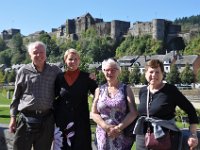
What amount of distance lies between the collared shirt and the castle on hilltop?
10040cm

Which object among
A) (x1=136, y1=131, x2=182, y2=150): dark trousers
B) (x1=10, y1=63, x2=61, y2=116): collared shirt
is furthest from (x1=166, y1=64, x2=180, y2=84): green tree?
(x1=136, y1=131, x2=182, y2=150): dark trousers

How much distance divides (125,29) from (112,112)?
384 ft

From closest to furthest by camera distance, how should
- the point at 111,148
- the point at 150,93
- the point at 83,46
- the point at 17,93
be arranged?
1. the point at 150,93
2. the point at 111,148
3. the point at 17,93
4. the point at 83,46

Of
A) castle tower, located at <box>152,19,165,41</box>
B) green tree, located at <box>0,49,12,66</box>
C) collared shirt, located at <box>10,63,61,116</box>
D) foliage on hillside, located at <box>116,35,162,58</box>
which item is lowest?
green tree, located at <box>0,49,12,66</box>

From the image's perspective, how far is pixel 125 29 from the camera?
4791 inches

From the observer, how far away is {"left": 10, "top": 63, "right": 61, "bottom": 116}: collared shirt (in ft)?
19.9

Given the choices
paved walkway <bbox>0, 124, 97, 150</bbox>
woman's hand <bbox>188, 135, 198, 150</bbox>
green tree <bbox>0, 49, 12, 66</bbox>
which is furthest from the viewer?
green tree <bbox>0, 49, 12, 66</bbox>

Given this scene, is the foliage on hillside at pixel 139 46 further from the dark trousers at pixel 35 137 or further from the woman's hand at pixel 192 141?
the woman's hand at pixel 192 141

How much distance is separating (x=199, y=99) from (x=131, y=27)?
73.6 meters

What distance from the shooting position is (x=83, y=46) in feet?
383

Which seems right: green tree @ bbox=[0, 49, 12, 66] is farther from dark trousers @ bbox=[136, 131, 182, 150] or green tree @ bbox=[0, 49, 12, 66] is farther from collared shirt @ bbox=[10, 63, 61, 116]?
dark trousers @ bbox=[136, 131, 182, 150]

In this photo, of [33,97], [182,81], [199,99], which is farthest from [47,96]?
[182,81]

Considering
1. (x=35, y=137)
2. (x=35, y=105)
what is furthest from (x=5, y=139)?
(x=35, y=105)

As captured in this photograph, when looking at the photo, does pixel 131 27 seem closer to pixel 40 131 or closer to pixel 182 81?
pixel 182 81
